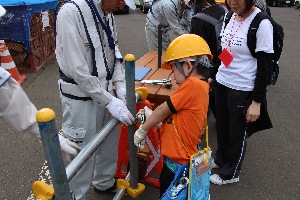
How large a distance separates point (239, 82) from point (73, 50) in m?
1.46

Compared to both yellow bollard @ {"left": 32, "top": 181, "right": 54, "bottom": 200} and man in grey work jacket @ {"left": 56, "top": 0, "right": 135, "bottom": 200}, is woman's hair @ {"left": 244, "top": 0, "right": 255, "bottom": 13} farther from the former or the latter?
yellow bollard @ {"left": 32, "top": 181, "right": 54, "bottom": 200}

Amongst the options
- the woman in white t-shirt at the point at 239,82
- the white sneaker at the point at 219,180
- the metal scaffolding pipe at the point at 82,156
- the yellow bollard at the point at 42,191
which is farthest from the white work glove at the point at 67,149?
the white sneaker at the point at 219,180

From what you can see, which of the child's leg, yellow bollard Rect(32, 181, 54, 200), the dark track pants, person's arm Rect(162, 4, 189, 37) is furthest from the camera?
person's arm Rect(162, 4, 189, 37)

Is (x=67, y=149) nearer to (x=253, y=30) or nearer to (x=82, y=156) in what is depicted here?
(x=82, y=156)

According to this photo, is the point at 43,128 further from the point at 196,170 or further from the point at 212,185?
the point at 212,185

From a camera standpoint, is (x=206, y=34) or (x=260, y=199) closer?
(x=260, y=199)

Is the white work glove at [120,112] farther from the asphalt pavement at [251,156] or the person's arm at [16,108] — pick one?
the asphalt pavement at [251,156]

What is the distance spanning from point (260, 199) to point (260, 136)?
1.30 meters

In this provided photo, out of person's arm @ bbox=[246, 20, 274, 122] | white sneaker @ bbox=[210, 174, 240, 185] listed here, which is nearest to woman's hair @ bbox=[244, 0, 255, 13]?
person's arm @ bbox=[246, 20, 274, 122]

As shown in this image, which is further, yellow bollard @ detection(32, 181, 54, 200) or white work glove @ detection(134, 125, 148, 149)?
white work glove @ detection(134, 125, 148, 149)

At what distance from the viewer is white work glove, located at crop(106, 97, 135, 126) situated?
80.8 inches

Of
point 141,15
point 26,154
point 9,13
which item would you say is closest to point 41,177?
point 26,154

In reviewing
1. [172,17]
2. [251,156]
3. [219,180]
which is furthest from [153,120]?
[172,17]

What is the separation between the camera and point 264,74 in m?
2.45
